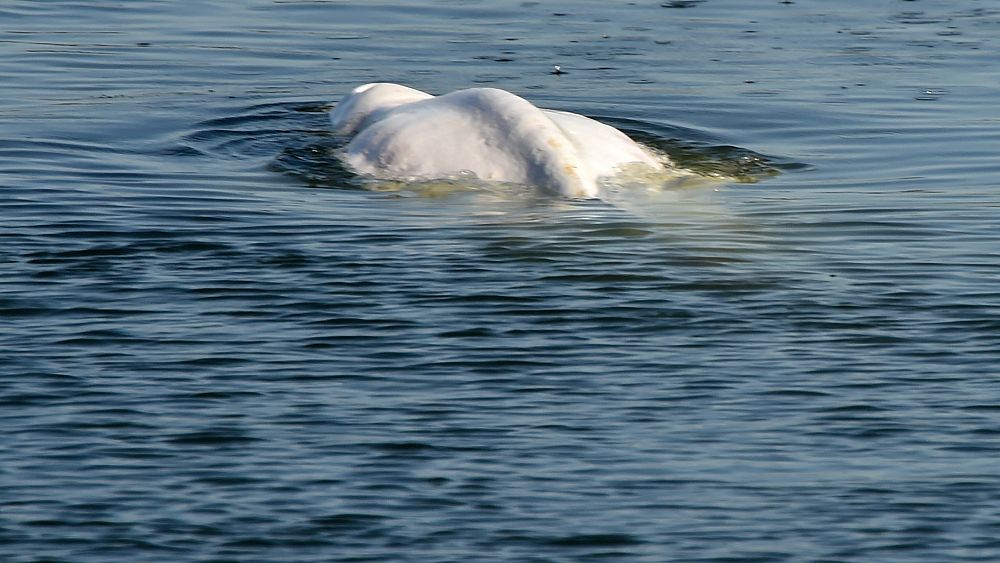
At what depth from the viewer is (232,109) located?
1870 centimetres

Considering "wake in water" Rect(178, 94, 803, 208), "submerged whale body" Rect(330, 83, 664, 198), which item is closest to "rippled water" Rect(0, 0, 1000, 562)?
"wake in water" Rect(178, 94, 803, 208)

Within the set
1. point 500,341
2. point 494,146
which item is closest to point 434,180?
point 494,146

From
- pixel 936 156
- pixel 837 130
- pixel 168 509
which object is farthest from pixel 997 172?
pixel 168 509

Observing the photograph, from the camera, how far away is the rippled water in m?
Result: 7.77

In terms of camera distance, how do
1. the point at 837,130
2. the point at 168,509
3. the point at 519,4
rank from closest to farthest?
1. the point at 168,509
2. the point at 837,130
3. the point at 519,4

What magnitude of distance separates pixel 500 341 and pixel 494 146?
4.54 meters

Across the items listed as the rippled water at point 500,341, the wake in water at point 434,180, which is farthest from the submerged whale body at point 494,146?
the rippled water at point 500,341

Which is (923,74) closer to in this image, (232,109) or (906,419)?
(232,109)

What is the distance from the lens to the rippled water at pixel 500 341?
7.77 metres

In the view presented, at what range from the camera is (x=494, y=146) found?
14.6m

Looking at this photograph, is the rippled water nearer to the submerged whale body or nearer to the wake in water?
the wake in water

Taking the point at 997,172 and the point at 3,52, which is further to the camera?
the point at 3,52

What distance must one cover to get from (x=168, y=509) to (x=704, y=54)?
49.7 feet

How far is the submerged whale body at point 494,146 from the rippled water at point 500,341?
30 centimetres
